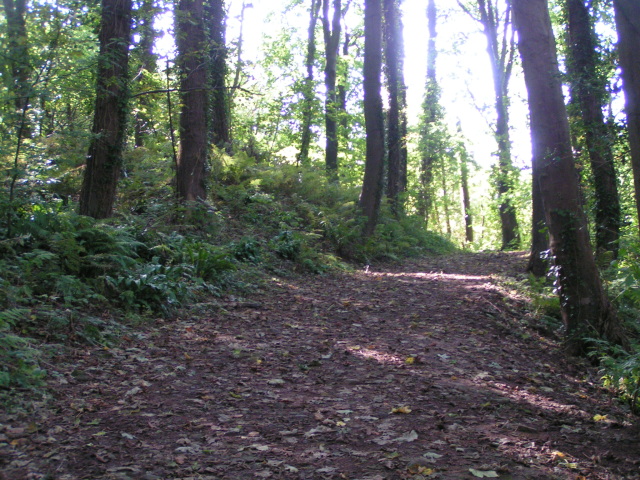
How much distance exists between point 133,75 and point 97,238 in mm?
3574

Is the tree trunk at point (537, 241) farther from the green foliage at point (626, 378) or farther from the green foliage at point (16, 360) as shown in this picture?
the green foliage at point (16, 360)

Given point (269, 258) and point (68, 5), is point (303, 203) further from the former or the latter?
point (68, 5)

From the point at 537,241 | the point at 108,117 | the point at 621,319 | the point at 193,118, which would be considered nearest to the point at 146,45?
the point at 108,117

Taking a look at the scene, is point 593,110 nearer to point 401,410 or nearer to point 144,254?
point 401,410

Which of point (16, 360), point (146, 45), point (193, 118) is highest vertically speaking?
point (146, 45)

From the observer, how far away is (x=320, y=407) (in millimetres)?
4461

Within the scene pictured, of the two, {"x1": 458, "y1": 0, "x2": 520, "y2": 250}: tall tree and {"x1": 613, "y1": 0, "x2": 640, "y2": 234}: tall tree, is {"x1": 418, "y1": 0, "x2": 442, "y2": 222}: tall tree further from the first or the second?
{"x1": 613, "y1": 0, "x2": 640, "y2": 234}: tall tree

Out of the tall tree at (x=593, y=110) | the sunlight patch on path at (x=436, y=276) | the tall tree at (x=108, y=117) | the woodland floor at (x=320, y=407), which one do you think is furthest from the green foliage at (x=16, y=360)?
the tall tree at (x=593, y=110)

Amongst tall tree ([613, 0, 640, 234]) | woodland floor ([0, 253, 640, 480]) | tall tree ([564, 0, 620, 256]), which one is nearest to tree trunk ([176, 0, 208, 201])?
woodland floor ([0, 253, 640, 480])

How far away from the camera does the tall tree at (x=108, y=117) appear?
819 cm

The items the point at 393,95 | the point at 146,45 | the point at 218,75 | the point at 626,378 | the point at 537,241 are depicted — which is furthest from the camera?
the point at 393,95

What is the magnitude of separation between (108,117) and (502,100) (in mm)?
17706

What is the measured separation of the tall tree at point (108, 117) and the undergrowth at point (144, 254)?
1.52 feet

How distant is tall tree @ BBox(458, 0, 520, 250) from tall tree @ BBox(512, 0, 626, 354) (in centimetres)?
1382
